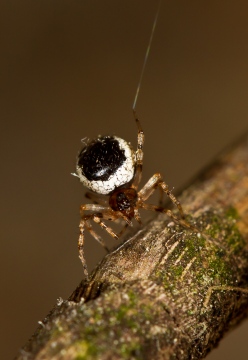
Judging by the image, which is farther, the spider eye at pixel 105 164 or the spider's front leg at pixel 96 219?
the spider eye at pixel 105 164

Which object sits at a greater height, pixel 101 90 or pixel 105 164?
pixel 101 90

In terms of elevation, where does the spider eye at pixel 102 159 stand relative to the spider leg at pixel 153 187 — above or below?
above

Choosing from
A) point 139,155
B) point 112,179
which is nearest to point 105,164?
point 112,179

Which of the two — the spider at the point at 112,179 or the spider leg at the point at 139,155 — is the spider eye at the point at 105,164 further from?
the spider leg at the point at 139,155

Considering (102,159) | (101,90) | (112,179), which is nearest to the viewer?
(102,159)

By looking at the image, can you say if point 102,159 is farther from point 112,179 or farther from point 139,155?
point 139,155

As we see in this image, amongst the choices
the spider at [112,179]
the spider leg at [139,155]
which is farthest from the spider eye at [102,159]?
the spider leg at [139,155]

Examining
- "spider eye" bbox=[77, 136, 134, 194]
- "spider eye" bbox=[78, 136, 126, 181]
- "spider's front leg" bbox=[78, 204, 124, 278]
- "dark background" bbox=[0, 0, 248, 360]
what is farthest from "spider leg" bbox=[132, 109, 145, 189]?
"dark background" bbox=[0, 0, 248, 360]
